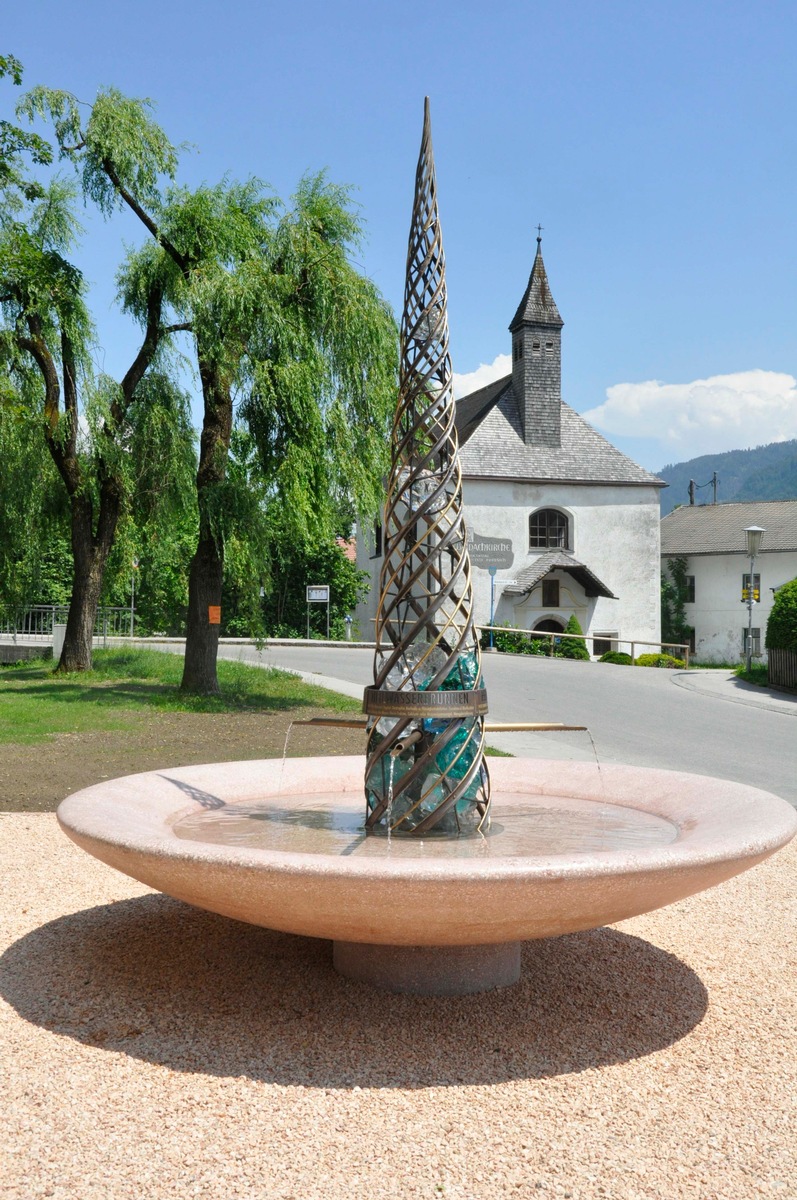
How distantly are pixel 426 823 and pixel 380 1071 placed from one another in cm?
111

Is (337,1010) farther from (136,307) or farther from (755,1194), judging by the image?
(136,307)

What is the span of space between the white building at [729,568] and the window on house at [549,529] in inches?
406

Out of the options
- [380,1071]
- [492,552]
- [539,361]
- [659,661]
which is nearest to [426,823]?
[380,1071]

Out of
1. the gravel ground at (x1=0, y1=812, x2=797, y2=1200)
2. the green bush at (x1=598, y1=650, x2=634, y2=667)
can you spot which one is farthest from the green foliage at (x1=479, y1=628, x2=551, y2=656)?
the gravel ground at (x1=0, y1=812, x2=797, y2=1200)

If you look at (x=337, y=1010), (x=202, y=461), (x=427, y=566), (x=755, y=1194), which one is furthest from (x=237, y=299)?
(x=755, y=1194)

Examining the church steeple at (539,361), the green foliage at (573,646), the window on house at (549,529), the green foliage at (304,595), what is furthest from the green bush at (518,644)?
the church steeple at (539,361)

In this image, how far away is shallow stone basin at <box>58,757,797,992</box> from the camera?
136 inches

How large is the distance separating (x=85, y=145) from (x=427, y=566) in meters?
14.8

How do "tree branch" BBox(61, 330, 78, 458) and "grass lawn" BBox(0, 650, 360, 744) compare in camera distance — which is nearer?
"grass lawn" BBox(0, 650, 360, 744)

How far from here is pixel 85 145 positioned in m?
16.7

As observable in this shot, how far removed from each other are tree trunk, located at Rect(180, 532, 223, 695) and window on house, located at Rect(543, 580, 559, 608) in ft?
83.1

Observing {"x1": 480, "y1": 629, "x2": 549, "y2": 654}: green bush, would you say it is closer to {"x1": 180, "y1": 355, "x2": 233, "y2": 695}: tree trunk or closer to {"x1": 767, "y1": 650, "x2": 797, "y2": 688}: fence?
{"x1": 767, "y1": 650, "x2": 797, "y2": 688}: fence

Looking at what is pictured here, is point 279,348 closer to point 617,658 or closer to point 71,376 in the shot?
point 71,376

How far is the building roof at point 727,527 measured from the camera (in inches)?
1907
